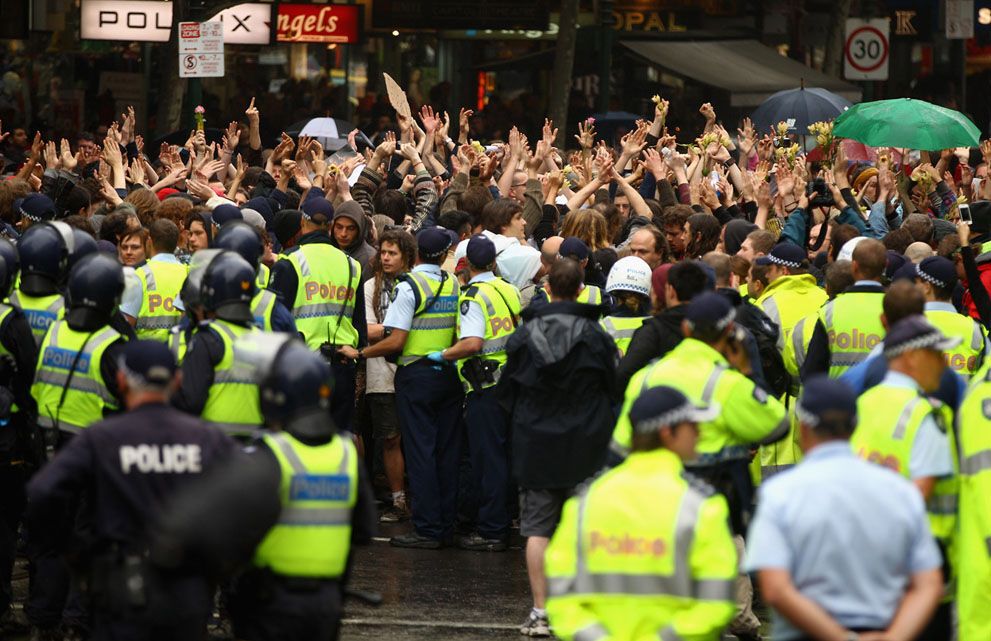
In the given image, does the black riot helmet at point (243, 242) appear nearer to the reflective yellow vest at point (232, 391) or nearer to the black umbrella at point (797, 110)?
the reflective yellow vest at point (232, 391)

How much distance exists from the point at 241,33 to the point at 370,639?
47.2 ft

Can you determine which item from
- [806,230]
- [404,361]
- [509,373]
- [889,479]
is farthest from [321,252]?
[889,479]

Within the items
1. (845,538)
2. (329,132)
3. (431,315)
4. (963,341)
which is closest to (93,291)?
(431,315)

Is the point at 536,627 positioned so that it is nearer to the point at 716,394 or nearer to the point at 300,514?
the point at 716,394

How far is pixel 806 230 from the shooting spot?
40.4ft

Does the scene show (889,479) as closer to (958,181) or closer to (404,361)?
(404,361)

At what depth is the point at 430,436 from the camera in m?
11.6

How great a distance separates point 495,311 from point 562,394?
1.68 meters

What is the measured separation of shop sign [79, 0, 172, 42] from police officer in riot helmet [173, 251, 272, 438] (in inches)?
588

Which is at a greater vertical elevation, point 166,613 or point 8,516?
point 166,613

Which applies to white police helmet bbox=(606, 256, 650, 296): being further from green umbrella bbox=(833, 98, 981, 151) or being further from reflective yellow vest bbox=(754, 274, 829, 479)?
green umbrella bbox=(833, 98, 981, 151)

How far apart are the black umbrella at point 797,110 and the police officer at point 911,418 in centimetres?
1257

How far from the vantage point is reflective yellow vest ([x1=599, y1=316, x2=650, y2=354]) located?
10.1 meters

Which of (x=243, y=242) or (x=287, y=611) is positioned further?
(x=243, y=242)
